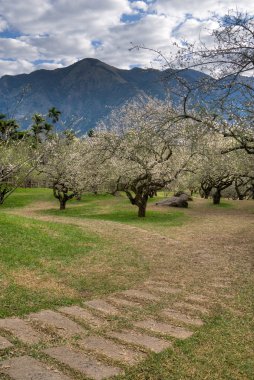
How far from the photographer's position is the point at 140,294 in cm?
1112

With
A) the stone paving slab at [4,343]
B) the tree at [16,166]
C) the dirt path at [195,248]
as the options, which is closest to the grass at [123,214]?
the dirt path at [195,248]

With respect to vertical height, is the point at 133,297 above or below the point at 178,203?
below

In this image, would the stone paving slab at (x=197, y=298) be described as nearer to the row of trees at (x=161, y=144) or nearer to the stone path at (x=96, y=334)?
the stone path at (x=96, y=334)

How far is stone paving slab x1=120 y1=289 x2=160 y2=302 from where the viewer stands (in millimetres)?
10733

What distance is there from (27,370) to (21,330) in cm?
180

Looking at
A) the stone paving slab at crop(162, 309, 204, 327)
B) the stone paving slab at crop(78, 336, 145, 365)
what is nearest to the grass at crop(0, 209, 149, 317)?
the stone paving slab at crop(78, 336, 145, 365)

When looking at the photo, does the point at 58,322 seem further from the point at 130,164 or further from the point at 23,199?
the point at 23,199

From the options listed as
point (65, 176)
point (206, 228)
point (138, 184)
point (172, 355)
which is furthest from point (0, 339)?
point (65, 176)

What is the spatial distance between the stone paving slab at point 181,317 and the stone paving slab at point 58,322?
2337 mm

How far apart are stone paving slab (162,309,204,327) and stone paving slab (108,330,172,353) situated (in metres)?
1.38

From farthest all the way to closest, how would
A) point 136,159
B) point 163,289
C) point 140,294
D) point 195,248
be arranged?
point 136,159
point 195,248
point 163,289
point 140,294

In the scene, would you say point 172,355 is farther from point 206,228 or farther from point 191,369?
point 206,228

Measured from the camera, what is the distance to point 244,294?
11.4 metres

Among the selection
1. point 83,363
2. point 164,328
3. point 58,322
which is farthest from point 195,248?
point 83,363
